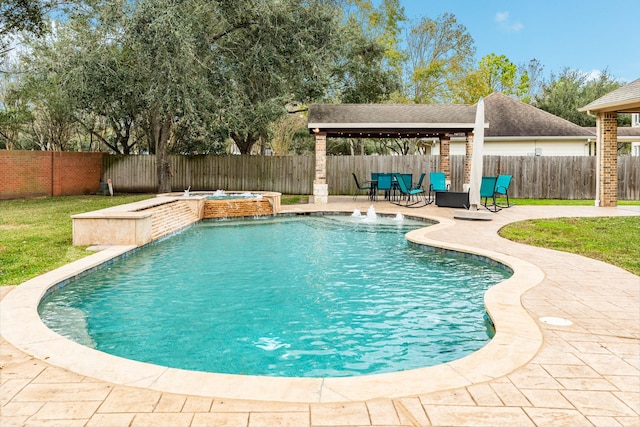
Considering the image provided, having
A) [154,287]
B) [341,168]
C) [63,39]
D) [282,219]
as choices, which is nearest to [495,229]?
[282,219]

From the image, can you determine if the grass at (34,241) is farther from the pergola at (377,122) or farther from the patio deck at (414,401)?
the pergola at (377,122)

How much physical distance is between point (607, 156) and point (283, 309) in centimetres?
1379

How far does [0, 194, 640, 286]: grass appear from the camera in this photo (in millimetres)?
6594

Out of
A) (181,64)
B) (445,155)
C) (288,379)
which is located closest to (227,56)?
(181,64)

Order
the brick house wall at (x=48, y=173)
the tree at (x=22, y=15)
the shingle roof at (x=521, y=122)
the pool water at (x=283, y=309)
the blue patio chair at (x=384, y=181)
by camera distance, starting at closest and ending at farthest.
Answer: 1. the pool water at (x=283, y=309)
2. the tree at (x=22, y=15)
3. the blue patio chair at (x=384, y=181)
4. the brick house wall at (x=48, y=173)
5. the shingle roof at (x=521, y=122)

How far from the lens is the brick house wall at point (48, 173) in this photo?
18281 millimetres

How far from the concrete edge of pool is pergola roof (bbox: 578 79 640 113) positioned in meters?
11.8

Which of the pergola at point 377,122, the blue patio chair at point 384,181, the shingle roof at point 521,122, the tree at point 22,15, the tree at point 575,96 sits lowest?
the blue patio chair at point 384,181

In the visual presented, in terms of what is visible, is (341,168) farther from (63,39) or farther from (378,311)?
(378,311)

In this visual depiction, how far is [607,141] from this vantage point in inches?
596

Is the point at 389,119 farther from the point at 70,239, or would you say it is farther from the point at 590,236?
the point at 70,239

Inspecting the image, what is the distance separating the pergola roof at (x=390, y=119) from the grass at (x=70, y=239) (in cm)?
658

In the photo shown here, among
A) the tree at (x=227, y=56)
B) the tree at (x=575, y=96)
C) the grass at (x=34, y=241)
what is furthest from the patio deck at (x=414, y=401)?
the tree at (x=575, y=96)

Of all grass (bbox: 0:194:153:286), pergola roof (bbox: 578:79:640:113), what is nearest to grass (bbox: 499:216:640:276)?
pergola roof (bbox: 578:79:640:113)
